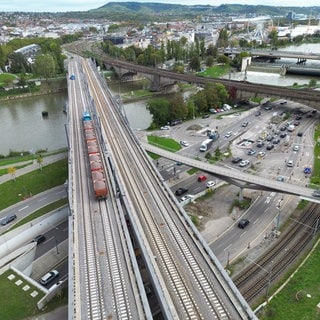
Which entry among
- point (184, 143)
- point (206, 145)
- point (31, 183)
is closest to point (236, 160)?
point (206, 145)

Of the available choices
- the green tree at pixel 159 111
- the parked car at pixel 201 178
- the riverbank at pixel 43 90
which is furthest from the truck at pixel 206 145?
the riverbank at pixel 43 90

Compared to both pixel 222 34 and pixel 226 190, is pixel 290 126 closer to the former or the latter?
pixel 226 190

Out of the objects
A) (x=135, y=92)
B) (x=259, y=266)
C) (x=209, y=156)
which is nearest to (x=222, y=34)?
(x=135, y=92)

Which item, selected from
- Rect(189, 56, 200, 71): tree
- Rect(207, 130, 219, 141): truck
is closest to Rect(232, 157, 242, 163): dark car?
Rect(207, 130, 219, 141): truck

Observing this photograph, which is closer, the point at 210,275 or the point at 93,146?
the point at 210,275

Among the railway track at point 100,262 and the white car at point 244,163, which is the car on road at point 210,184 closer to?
the white car at point 244,163
